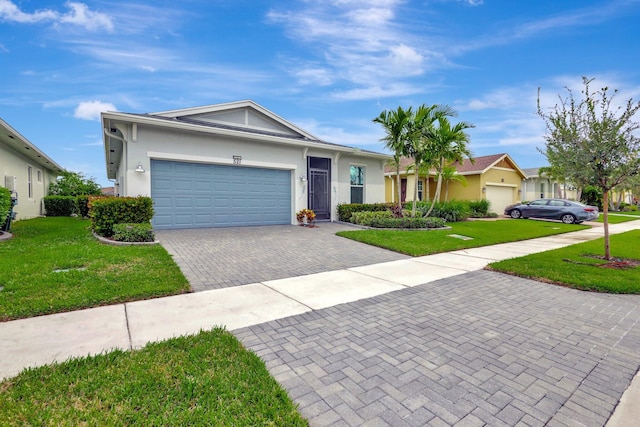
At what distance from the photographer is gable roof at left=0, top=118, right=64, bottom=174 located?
11.6m

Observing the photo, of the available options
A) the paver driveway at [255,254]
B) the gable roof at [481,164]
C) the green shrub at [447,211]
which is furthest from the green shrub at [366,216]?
the gable roof at [481,164]

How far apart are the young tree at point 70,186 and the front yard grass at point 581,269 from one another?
25766mm

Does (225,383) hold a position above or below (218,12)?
below

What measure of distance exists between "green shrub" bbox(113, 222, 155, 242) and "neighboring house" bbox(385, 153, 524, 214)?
55.7ft

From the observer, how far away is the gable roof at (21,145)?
1157cm

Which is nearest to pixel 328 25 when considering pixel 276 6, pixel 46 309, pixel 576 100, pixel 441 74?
pixel 276 6

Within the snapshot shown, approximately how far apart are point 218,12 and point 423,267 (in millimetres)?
10143

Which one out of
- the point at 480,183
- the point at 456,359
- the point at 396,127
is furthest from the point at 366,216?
the point at 480,183

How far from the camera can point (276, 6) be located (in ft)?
34.3

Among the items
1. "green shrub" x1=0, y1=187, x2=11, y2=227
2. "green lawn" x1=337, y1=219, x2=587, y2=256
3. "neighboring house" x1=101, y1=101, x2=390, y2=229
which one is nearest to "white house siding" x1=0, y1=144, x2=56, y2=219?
"neighboring house" x1=101, y1=101, x2=390, y2=229

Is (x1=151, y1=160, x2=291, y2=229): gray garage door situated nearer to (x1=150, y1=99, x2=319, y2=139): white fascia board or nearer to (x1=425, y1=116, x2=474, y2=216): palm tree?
(x1=150, y1=99, x2=319, y2=139): white fascia board

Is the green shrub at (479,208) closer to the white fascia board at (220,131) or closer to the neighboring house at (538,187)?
the neighboring house at (538,187)

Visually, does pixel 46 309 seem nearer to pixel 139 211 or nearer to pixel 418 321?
pixel 418 321

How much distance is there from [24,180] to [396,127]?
18.5 meters
